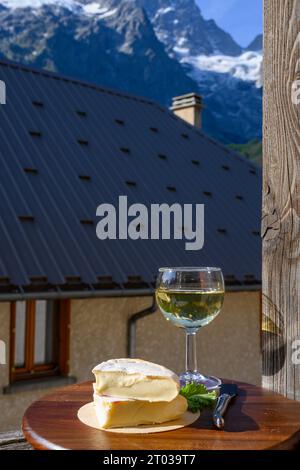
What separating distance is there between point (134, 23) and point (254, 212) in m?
120

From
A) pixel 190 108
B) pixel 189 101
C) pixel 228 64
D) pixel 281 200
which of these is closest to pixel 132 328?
pixel 281 200

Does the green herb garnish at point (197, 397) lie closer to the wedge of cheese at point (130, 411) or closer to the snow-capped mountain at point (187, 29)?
the wedge of cheese at point (130, 411)

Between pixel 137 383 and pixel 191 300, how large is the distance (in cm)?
39

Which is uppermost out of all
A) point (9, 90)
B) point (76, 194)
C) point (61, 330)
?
point (9, 90)

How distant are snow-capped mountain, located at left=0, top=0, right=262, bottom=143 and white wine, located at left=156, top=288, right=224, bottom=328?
88184 millimetres

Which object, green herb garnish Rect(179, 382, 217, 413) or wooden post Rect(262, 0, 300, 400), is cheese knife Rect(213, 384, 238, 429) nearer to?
green herb garnish Rect(179, 382, 217, 413)

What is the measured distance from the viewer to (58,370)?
23.2 ft

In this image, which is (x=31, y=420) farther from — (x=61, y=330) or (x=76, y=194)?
(x=76, y=194)

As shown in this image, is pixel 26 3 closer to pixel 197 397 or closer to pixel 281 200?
pixel 281 200

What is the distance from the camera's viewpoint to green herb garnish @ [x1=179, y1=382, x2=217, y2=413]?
1.35 m

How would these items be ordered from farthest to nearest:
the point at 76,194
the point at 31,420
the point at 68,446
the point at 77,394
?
the point at 76,194
the point at 77,394
the point at 31,420
the point at 68,446

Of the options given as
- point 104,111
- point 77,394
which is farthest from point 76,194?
point 77,394

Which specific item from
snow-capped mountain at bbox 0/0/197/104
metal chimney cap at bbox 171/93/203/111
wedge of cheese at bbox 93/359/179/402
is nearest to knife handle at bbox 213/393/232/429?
wedge of cheese at bbox 93/359/179/402

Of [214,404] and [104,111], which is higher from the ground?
[104,111]
